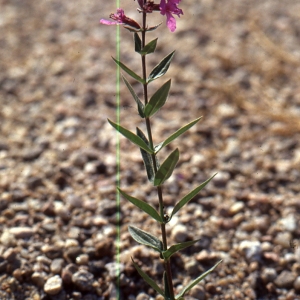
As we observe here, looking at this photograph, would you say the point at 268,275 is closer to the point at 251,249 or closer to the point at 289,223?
the point at 251,249

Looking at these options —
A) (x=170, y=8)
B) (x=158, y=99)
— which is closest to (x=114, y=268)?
(x=158, y=99)

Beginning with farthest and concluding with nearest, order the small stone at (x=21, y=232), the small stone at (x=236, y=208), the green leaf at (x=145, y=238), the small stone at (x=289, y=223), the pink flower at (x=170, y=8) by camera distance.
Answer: the small stone at (x=236, y=208) → the small stone at (x=289, y=223) → the small stone at (x=21, y=232) → the green leaf at (x=145, y=238) → the pink flower at (x=170, y=8)

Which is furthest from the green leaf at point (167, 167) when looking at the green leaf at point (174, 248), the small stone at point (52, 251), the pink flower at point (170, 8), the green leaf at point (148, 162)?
the small stone at point (52, 251)

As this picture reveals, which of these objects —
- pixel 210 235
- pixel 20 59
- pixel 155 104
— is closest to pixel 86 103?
pixel 20 59

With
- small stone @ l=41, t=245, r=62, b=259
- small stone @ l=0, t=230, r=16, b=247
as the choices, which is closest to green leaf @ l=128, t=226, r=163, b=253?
small stone @ l=41, t=245, r=62, b=259

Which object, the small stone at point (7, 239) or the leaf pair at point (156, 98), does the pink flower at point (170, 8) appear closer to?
the leaf pair at point (156, 98)

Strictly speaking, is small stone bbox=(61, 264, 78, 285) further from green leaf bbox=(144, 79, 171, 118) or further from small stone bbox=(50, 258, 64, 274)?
green leaf bbox=(144, 79, 171, 118)

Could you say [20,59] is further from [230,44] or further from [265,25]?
[265,25]

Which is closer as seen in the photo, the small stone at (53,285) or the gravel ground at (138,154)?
the small stone at (53,285)
